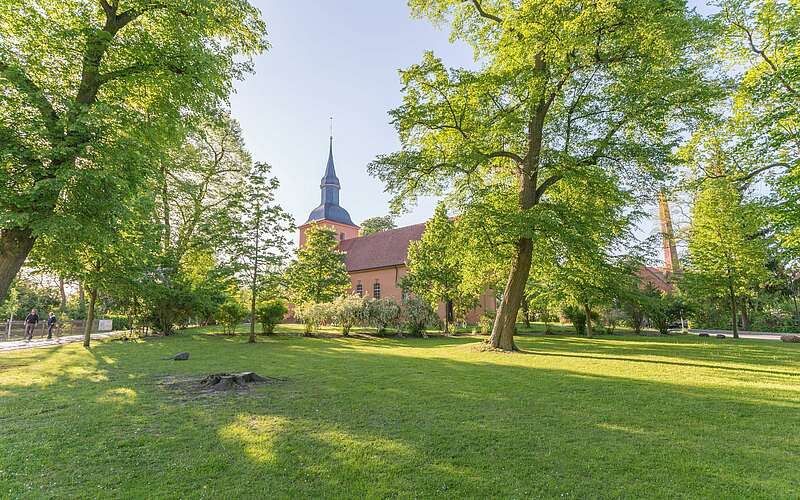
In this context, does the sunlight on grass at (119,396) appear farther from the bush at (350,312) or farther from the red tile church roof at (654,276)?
the red tile church roof at (654,276)

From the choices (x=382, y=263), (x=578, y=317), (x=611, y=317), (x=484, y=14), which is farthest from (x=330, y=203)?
(x=484, y=14)

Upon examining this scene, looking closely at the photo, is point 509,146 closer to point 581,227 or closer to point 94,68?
point 581,227

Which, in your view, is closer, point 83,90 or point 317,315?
point 83,90

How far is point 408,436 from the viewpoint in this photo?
4.60m

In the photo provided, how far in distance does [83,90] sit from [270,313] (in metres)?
15.6

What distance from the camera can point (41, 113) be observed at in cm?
709

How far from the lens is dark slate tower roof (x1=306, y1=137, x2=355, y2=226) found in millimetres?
52562

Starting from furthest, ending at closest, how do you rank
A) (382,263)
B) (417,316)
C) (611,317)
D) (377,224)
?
(377,224)
(382,263)
(611,317)
(417,316)

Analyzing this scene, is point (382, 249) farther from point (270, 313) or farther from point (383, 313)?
point (270, 313)

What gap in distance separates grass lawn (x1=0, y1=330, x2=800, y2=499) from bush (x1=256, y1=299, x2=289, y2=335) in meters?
12.7

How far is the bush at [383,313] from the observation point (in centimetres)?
2242

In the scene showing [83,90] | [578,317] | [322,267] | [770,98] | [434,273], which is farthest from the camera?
[322,267]

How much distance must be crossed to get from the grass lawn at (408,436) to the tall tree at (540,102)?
665 cm

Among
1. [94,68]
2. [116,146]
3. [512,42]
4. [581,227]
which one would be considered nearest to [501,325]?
[581,227]
